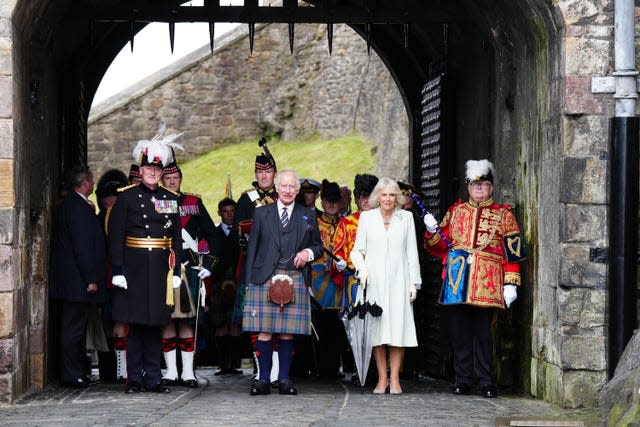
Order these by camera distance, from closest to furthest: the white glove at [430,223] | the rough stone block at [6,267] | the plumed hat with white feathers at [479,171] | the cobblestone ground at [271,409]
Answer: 1. the cobblestone ground at [271,409]
2. the rough stone block at [6,267]
3. the plumed hat with white feathers at [479,171]
4. the white glove at [430,223]

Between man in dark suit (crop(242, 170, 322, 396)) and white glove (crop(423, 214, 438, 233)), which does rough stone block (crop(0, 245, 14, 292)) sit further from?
white glove (crop(423, 214, 438, 233))

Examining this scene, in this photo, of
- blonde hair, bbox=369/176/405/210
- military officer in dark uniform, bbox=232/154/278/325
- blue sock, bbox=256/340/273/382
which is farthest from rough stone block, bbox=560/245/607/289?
military officer in dark uniform, bbox=232/154/278/325

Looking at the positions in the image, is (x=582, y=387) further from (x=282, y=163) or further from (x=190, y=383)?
(x=282, y=163)

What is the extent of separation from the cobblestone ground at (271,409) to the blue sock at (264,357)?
0.56ft

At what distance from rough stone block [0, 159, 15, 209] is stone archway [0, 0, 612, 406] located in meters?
0.02

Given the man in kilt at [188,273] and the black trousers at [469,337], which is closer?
the black trousers at [469,337]

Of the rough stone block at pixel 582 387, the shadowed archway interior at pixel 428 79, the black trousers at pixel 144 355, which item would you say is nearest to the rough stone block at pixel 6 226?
the shadowed archway interior at pixel 428 79

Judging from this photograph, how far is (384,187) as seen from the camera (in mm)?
10336

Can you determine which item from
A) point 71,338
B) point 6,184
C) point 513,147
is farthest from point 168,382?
point 513,147

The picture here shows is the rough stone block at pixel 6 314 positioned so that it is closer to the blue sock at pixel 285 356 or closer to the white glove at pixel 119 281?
the white glove at pixel 119 281

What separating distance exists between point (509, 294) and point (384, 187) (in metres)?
1.20

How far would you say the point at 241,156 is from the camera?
32.1 metres

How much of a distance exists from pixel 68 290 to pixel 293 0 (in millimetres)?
3204

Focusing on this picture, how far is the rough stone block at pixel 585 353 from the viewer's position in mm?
9148
